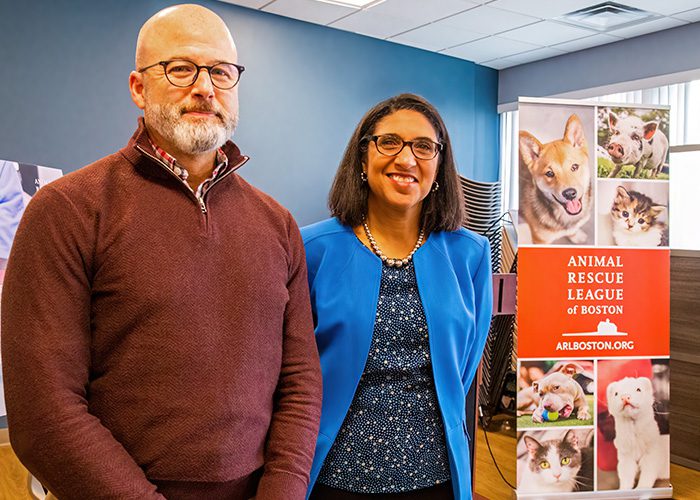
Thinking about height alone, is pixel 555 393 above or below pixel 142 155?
below

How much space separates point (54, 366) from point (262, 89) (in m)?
4.68

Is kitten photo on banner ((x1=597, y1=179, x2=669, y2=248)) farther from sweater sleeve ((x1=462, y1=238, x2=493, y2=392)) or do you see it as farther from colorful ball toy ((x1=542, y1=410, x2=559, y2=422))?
sweater sleeve ((x1=462, y1=238, x2=493, y2=392))

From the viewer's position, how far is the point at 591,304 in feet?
10.9

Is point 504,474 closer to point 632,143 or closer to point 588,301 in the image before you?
point 588,301

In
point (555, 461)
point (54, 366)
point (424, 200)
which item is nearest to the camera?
point (54, 366)

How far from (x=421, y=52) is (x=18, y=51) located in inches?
141

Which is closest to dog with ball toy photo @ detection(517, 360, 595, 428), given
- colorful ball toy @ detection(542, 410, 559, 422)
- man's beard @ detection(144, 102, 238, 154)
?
colorful ball toy @ detection(542, 410, 559, 422)

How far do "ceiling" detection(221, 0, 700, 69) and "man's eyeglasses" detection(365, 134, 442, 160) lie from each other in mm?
3836

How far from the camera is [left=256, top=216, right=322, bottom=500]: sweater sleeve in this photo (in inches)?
46.9

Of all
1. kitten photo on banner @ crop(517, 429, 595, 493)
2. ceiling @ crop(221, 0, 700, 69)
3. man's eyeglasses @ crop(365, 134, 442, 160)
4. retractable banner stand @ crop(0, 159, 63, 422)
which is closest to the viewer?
man's eyeglasses @ crop(365, 134, 442, 160)

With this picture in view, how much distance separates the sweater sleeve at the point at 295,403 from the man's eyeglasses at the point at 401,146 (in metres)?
0.34

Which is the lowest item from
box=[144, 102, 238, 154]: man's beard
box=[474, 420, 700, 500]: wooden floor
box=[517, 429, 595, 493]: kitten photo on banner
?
box=[474, 420, 700, 500]: wooden floor

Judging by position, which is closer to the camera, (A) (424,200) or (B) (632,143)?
(A) (424,200)

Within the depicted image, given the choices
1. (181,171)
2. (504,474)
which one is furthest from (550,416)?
(181,171)
